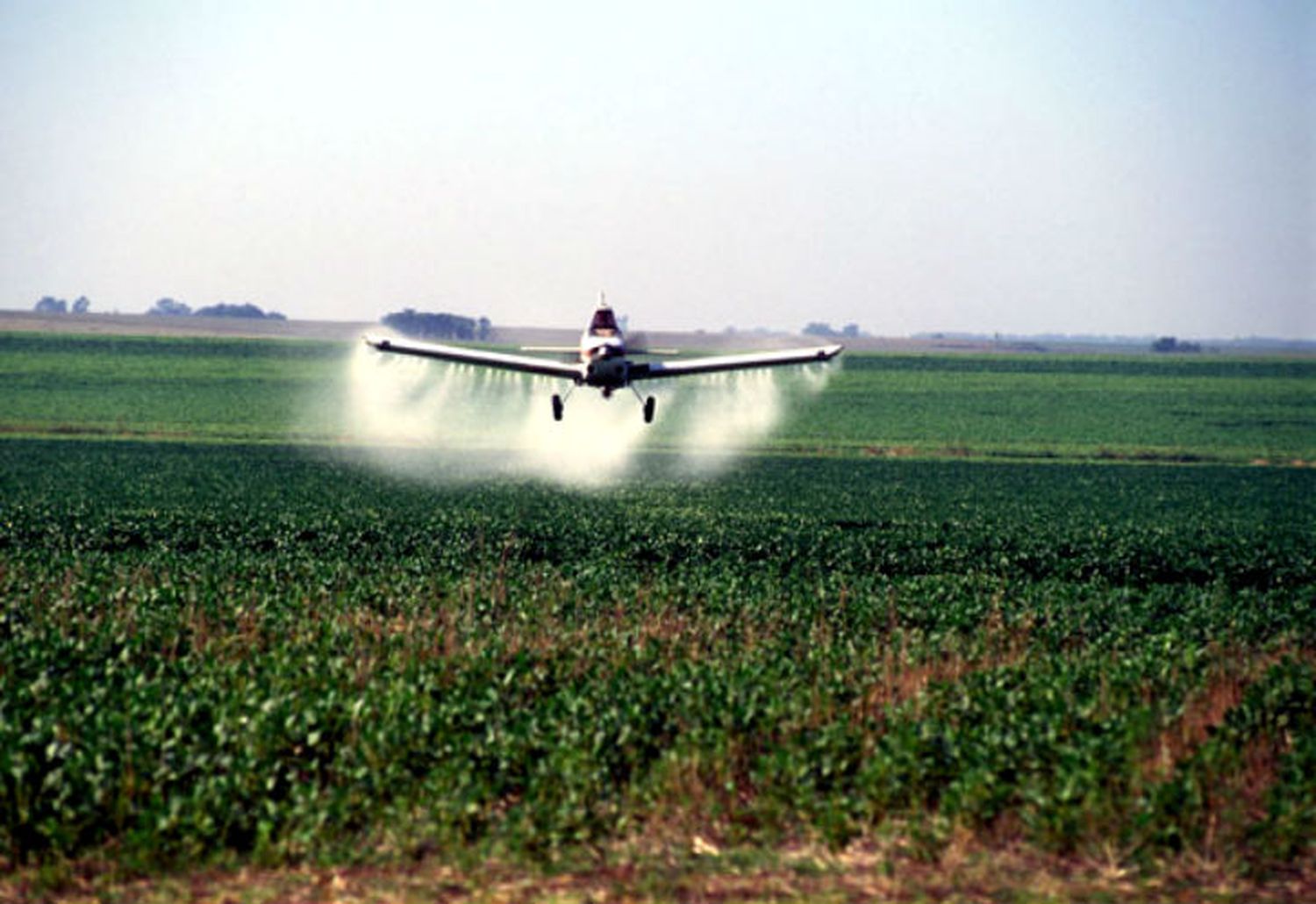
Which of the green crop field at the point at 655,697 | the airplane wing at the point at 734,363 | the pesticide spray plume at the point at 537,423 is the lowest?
the pesticide spray plume at the point at 537,423

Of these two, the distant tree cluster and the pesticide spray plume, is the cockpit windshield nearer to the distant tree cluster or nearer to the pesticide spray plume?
the pesticide spray plume

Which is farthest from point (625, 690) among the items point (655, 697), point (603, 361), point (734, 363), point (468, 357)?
point (734, 363)

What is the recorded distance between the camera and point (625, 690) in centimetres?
1898

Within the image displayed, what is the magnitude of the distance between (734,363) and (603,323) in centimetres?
615

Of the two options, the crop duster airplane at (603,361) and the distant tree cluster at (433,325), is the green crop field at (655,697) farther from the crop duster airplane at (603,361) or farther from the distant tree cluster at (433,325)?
the distant tree cluster at (433,325)

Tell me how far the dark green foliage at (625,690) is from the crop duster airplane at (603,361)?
6859 mm

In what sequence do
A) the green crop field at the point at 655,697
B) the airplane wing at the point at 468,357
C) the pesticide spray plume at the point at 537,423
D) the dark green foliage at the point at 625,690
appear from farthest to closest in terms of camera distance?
the pesticide spray plume at the point at 537,423, the airplane wing at the point at 468,357, the dark green foliage at the point at 625,690, the green crop field at the point at 655,697

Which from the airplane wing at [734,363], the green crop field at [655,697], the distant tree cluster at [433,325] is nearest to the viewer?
the green crop field at [655,697]

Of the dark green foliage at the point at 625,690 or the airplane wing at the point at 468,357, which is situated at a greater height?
the airplane wing at the point at 468,357

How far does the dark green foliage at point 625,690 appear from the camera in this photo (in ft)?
49.9

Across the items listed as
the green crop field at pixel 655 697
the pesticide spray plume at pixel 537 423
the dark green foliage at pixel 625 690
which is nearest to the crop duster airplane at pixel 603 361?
the pesticide spray plume at pixel 537 423

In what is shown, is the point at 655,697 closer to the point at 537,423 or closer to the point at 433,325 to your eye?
the point at 537,423

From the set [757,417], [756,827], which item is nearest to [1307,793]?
[756,827]

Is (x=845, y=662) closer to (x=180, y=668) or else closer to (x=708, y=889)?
(x=708, y=889)
